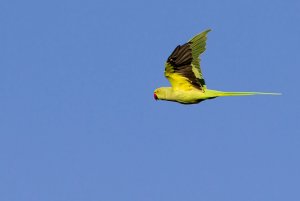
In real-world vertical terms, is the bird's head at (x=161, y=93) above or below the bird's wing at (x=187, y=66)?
below

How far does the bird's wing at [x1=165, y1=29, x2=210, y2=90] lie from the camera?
24.5 m

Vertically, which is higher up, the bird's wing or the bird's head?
the bird's wing

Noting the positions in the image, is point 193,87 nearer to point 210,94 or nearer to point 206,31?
point 210,94

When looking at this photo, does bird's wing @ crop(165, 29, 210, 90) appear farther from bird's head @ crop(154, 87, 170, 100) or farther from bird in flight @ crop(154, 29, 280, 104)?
bird's head @ crop(154, 87, 170, 100)

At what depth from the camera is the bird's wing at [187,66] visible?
80.4 feet

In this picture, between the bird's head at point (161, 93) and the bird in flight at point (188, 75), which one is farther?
the bird's head at point (161, 93)

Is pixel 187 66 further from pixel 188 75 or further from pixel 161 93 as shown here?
pixel 161 93

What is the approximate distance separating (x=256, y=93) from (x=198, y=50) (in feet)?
12.7

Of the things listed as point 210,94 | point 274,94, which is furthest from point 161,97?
point 274,94

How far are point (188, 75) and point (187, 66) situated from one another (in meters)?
0.51

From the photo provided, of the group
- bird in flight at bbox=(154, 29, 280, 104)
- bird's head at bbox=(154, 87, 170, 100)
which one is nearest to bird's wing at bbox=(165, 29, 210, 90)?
bird in flight at bbox=(154, 29, 280, 104)

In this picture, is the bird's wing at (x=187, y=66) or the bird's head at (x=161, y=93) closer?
the bird's wing at (x=187, y=66)

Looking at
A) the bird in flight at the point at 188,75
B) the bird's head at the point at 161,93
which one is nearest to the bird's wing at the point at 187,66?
the bird in flight at the point at 188,75

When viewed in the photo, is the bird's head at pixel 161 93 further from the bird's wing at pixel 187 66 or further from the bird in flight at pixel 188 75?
the bird's wing at pixel 187 66
